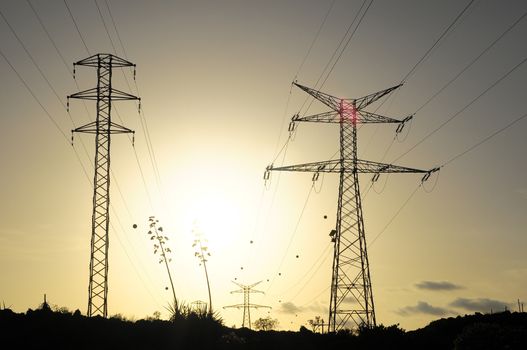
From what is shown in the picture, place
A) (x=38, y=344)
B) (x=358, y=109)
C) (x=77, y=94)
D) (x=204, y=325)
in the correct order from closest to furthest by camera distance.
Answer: (x=38, y=344), (x=204, y=325), (x=77, y=94), (x=358, y=109)

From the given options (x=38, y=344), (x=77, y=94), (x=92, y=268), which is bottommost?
(x=38, y=344)

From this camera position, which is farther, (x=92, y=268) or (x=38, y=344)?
(x=92, y=268)

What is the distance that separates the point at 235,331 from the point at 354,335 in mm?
7761

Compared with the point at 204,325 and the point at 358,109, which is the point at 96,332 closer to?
the point at 204,325

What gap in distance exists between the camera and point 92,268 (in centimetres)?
4544

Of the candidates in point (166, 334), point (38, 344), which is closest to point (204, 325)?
point (166, 334)

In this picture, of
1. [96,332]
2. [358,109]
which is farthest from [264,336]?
[358,109]

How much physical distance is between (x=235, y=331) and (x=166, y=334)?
4.95 m

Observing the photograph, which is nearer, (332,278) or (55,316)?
(55,316)

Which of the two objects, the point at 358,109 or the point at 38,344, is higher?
the point at 358,109

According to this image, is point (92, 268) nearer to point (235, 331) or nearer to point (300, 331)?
point (235, 331)

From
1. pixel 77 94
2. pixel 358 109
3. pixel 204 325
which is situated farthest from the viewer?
pixel 358 109

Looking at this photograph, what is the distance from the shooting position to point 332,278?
2013 inches

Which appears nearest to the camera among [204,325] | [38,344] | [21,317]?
[38,344]
